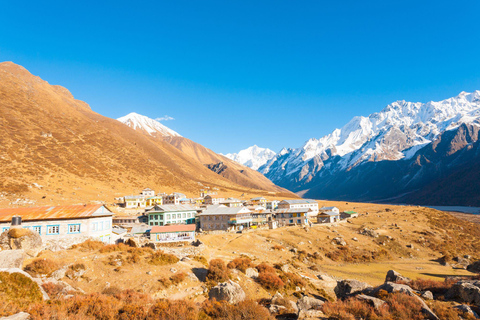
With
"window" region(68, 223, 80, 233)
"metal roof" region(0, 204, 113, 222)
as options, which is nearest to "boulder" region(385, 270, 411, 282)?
"metal roof" region(0, 204, 113, 222)

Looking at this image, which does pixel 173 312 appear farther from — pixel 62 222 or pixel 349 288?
pixel 62 222

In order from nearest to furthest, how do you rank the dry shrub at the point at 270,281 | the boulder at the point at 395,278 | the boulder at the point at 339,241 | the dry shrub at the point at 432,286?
the dry shrub at the point at 432,286, the boulder at the point at 395,278, the dry shrub at the point at 270,281, the boulder at the point at 339,241

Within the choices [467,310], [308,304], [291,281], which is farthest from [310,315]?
[291,281]

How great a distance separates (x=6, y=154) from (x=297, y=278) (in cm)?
14254

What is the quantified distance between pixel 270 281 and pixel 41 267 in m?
24.0

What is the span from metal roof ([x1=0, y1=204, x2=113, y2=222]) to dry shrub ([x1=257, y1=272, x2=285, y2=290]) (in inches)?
1078

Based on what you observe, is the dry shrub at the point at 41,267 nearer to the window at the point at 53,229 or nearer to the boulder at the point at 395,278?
the window at the point at 53,229

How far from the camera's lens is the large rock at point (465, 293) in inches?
833

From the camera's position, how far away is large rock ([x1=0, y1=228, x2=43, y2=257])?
31609mm

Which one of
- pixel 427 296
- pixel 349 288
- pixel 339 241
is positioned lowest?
pixel 339 241

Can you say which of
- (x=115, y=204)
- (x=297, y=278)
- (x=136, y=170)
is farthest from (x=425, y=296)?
(x=136, y=170)

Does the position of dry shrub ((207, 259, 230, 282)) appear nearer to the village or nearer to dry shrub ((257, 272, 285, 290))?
dry shrub ((257, 272, 285, 290))

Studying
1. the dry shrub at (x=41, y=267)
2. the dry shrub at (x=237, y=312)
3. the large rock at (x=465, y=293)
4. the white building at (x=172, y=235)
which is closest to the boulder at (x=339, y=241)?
the white building at (x=172, y=235)

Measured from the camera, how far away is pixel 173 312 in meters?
16.9
